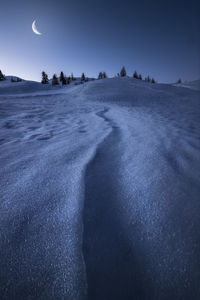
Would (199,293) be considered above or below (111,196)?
below

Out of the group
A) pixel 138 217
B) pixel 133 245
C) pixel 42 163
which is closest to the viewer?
pixel 133 245

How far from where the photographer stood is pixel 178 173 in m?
1.13

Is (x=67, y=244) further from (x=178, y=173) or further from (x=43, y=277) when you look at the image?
(x=178, y=173)

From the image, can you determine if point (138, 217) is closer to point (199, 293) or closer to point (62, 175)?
point (199, 293)

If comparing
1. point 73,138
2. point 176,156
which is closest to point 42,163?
point 73,138

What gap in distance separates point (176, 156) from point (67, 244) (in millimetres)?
1342

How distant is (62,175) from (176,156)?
1.23m

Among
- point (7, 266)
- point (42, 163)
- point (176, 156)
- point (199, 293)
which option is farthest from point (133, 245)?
point (176, 156)

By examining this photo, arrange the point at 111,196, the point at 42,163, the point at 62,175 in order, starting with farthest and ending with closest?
the point at 42,163
the point at 62,175
the point at 111,196

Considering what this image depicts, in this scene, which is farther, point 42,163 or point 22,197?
point 42,163

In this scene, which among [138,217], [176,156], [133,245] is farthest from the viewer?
[176,156]

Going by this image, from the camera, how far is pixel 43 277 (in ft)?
1.73

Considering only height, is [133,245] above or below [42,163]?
below

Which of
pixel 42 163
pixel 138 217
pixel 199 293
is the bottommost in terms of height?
pixel 199 293
